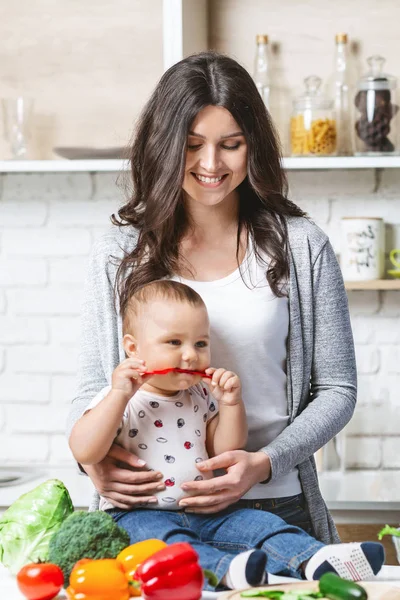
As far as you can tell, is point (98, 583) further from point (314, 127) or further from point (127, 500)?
point (314, 127)

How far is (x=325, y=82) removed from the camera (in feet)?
7.83

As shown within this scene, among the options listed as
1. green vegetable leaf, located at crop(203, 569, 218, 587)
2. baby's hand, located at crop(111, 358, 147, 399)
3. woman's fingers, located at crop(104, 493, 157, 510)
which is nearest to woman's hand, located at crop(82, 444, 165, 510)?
woman's fingers, located at crop(104, 493, 157, 510)

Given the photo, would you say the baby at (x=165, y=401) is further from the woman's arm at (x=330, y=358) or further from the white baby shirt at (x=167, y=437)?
the woman's arm at (x=330, y=358)

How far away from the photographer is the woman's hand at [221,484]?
118 cm

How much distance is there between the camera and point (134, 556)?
3.10 ft

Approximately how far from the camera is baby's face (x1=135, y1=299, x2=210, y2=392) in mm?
1183

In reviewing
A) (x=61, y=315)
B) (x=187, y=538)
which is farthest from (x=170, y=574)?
(x=61, y=315)

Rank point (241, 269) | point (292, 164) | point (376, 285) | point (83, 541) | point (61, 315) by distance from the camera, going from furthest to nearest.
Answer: point (61, 315), point (376, 285), point (292, 164), point (241, 269), point (83, 541)

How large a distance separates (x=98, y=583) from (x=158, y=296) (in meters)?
0.44

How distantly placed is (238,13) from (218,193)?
1.25 m

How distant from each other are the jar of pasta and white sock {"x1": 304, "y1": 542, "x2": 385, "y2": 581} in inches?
55.4

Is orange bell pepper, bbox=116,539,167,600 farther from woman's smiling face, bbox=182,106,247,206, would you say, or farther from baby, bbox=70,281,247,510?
woman's smiling face, bbox=182,106,247,206

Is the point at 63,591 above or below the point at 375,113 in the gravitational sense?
below

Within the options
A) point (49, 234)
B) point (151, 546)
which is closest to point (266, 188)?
point (151, 546)
